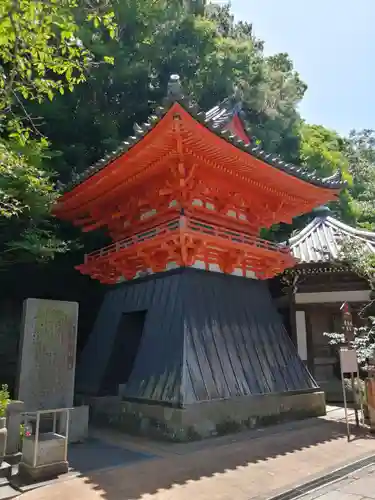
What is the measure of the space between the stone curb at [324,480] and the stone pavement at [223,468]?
3.5 inches

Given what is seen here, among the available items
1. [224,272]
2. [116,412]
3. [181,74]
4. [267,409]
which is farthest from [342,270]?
[181,74]

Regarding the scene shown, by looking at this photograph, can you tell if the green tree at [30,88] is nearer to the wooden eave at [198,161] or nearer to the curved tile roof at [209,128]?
the wooden eave at [198,161]

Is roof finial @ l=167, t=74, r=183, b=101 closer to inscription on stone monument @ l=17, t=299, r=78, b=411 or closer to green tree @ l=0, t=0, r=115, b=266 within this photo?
green tree @ l=0, t=0, r=115, b=266

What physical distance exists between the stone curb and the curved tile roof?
5.76 metres

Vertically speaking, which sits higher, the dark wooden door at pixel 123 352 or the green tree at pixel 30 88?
the green tree at pixel 30 88

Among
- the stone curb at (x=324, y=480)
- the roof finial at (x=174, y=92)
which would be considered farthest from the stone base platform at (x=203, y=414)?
the roof finial at (x=174, y=92)

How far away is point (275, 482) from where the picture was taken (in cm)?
502

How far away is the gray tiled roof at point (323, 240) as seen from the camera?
1210 centimetres

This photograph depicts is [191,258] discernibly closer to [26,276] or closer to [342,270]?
[342,270]

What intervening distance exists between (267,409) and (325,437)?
54.2 inches

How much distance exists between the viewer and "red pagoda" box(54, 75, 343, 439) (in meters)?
7.69

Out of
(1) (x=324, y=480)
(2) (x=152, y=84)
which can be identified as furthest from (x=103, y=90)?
(1) (x=324, y=480)

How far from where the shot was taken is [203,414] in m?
7.34

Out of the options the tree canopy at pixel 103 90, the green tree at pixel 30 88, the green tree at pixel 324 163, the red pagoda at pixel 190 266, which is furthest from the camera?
the green tree at pixel 324 163
